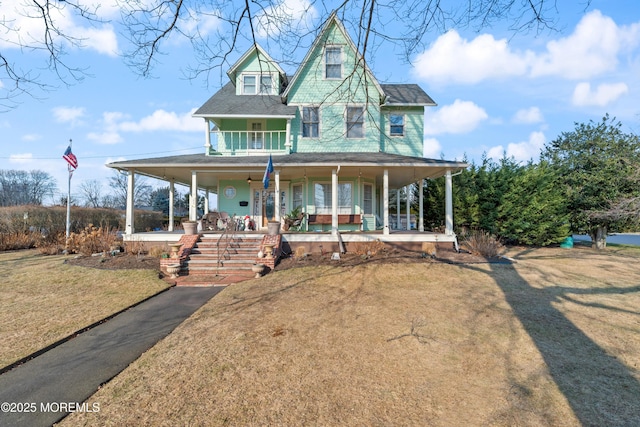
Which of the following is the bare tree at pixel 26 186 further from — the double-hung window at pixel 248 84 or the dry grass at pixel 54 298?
the dry grass at pixel 54 298

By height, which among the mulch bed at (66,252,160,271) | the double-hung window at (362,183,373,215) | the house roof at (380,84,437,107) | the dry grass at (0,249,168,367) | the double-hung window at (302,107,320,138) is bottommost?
the dry grass at (0,249,168,367)

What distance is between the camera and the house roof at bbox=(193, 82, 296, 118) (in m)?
15.2

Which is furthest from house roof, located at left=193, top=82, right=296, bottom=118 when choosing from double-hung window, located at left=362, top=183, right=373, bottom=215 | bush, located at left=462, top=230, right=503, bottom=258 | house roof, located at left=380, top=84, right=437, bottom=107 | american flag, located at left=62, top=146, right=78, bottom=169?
bush, located at left=462, top=230, right=503, bottom=258

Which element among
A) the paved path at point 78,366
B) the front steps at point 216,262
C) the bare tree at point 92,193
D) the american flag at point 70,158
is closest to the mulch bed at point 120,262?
the front steps at point 216,262

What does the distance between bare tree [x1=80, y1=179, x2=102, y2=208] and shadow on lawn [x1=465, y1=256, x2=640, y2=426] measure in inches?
3031

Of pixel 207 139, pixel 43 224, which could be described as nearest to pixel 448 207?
pixel 207 139

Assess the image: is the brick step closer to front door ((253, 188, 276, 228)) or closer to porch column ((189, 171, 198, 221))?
porch column ((189, 171, 198, 221))

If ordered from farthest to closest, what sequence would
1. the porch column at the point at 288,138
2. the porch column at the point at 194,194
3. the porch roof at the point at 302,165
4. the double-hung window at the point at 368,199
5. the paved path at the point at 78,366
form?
the double-hung window at the point at 368,199
the porch column at the point at 288,138
the porch column at the point at 194,194
the porch roof at the point at 302,165
the paved path at the point at 78,366

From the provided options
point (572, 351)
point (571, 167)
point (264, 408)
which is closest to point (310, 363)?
point (264, 408)

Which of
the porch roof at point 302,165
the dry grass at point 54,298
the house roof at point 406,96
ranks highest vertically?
the house roof at point 406,96

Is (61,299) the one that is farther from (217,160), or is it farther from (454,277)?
(454,277)

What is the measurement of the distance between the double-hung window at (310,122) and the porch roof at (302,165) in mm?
1520

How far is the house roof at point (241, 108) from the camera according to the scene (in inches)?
598

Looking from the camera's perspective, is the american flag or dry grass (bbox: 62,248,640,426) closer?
dry grass (bbox: 62,248,640,426)
